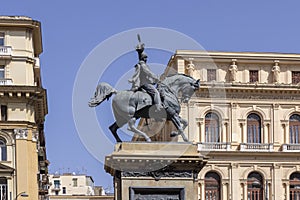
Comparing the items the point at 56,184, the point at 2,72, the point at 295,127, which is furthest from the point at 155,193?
the point at 56,184

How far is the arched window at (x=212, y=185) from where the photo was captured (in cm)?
8875

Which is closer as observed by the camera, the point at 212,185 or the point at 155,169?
the point at 155,169

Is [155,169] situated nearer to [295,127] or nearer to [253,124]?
[253,124]

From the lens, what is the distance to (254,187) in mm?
89500

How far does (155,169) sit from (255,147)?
201ft

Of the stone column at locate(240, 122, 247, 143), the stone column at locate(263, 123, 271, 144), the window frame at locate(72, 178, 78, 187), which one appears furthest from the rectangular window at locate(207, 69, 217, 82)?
the window frame at locate(72, 178, 78, 187)

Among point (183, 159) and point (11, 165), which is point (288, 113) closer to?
point (11, 165)

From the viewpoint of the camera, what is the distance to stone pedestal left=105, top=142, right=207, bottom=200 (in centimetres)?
2878

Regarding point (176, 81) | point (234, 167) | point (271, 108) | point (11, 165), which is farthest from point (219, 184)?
point (176, 81)

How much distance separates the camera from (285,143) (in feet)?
294

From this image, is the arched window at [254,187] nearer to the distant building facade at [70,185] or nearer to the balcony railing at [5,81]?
the balcony railing at [5,81]

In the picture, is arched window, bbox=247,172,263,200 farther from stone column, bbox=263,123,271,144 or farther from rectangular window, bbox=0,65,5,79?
rectangular window, bbox=0,65,5,79

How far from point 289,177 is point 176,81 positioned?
61233mm

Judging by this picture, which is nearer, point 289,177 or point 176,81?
point 176,81
